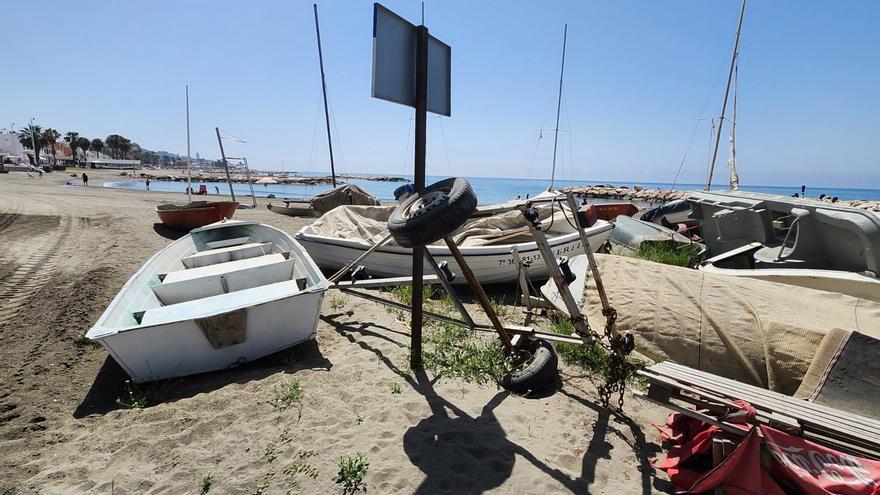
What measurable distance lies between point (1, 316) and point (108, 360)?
2.79 metres

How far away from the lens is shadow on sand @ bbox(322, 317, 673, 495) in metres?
2.66

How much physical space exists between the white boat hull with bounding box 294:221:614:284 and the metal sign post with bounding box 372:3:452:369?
11.1 feet

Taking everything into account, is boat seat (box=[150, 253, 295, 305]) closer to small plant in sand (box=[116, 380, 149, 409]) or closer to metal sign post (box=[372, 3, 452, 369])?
small plant in sand (box=[116, 380, 149, 409])

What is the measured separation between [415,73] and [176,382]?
389 centimetres

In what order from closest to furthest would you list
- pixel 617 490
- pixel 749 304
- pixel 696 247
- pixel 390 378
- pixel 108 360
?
pixel 617 490
pixel 749 304
pixel 390 378
pixel 108 360
pixel 696 247

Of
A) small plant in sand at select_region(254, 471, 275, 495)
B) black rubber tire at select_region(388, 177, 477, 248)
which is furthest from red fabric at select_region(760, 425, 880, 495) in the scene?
small plant in sand at select_region(254, 471, 275, 495)

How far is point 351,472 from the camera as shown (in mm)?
2670

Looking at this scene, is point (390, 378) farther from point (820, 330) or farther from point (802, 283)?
point (802, 283)

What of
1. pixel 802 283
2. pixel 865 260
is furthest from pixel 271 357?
pixel 865 260

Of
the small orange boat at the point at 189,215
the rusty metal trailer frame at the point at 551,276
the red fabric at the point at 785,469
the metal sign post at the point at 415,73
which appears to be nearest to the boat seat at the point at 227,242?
the rusty metal trailer frame at the point at 551,276

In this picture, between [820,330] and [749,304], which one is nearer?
[820,330]

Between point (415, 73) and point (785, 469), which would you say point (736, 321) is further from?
point (415, 73)

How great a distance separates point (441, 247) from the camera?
25.0 feet

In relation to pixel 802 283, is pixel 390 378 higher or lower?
lower
